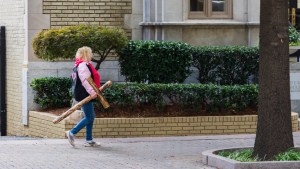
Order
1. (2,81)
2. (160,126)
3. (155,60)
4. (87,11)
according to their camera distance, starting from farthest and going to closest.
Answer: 1. (2,81)
2. (87,11)
3. (155,60)
4. (160,126)

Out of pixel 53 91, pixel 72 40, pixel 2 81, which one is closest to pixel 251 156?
pixel 72 40

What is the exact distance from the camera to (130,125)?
50.4ft

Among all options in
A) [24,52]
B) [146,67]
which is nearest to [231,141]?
[146,67]

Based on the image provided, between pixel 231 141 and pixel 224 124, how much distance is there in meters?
1.09

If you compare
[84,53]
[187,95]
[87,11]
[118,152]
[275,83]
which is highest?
[87,11]

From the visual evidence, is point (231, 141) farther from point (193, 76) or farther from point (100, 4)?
point (100, 4)

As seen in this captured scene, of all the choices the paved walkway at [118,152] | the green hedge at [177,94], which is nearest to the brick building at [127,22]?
the green hedge at [177,94]

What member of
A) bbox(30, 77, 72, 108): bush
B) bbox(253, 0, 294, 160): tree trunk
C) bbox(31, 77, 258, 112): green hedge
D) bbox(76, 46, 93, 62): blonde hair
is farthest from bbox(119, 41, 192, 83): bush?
bbox(253, 0, 294, 160): tree trunk

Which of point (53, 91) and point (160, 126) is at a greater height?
point (53, 91)

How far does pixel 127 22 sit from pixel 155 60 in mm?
1480

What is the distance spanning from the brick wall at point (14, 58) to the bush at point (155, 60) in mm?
2727

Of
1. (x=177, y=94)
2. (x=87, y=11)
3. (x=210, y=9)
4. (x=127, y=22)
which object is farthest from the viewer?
(x=210, y=9)

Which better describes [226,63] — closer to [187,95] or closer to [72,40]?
[187,95]

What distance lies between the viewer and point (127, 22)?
17.6 m
